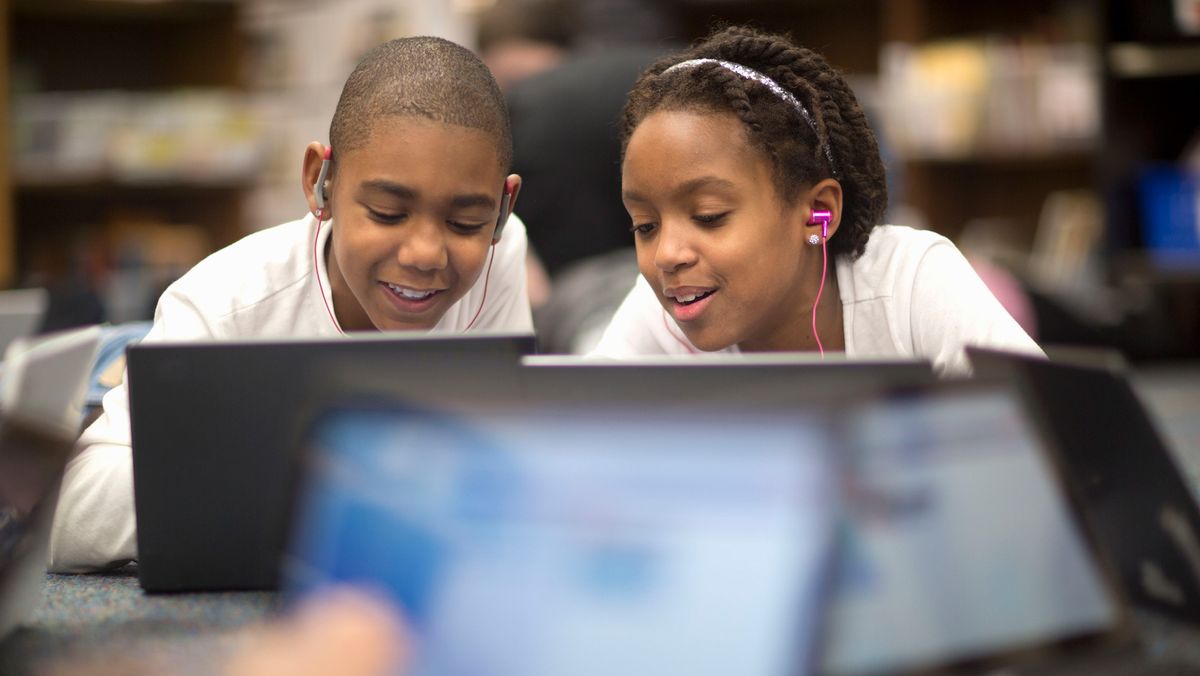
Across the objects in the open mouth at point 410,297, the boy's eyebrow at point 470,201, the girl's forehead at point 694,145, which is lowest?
the open mouth at point 410,297

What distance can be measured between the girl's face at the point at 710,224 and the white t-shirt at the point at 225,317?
0.70 ft

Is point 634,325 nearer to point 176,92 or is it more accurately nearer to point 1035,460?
point 1035,460

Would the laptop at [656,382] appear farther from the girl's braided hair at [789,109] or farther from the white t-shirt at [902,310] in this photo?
the girl's braided hair at [789,109]

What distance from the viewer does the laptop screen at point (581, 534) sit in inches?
19.6

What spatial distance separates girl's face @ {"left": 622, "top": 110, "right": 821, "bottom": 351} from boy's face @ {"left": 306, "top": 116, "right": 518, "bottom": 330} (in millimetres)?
147

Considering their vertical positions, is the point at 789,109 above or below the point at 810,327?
above

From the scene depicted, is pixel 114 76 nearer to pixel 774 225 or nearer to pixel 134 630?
pixel 774 225

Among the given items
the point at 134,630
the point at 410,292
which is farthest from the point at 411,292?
the point at 134,630

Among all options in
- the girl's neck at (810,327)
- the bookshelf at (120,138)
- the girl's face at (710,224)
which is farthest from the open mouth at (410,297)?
the bookshelf at (120,138)

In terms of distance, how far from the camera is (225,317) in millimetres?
1142

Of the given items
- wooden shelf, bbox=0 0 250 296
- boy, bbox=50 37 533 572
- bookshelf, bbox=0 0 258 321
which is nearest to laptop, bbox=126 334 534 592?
boy, bbox=50 37 533 572

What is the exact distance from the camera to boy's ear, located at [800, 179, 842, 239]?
46.7 inches

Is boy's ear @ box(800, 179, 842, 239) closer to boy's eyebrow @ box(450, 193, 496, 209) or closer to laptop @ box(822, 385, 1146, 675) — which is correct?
boy's eyebrow @ box(450, 193, 496, 209)

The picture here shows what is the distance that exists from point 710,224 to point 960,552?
23.5 inches
